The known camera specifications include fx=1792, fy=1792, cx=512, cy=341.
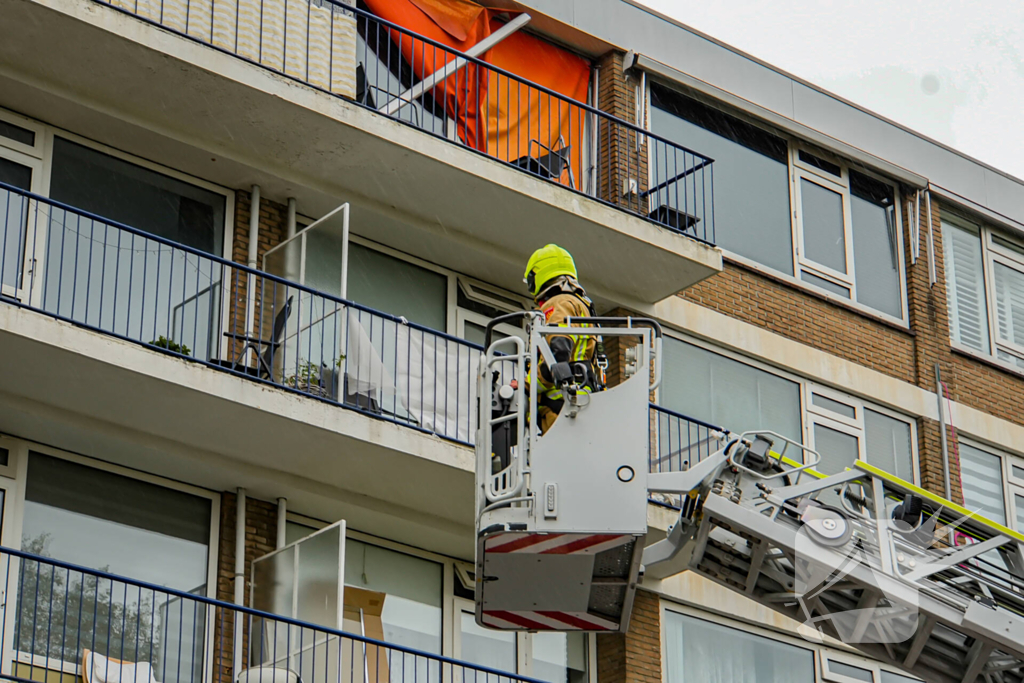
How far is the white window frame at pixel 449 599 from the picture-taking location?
1684cm

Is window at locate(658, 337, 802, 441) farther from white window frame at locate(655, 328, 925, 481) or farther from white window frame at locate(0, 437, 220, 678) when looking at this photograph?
white window frame at locate(0, 437, 220, 678)

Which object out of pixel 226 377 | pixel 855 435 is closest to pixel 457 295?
pixel 226 377

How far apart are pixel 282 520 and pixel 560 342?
5497 millimetres

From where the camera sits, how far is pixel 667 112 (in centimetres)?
2059

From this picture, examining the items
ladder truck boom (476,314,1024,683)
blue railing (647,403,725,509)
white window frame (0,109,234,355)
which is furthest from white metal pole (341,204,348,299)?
ladder truck boom (476,314,1024,683)

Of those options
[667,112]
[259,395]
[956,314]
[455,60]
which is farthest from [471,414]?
[956,314]

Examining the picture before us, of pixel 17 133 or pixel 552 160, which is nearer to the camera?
pixel 17 133

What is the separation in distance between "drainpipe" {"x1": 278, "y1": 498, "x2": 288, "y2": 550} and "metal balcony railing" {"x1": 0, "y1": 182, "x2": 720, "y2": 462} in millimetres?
1071

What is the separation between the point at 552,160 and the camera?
63.7ft

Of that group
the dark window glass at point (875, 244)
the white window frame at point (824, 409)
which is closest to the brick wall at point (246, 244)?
the white window frame at point (824, 409)

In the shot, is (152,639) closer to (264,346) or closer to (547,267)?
(264,346)

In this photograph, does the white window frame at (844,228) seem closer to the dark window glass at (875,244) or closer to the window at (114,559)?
the dark window glass at (875,244)

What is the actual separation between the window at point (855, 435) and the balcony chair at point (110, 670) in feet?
28.4

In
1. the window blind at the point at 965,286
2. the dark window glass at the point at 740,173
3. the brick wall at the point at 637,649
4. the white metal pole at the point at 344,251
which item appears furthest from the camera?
the window blind at the point at 965,286
